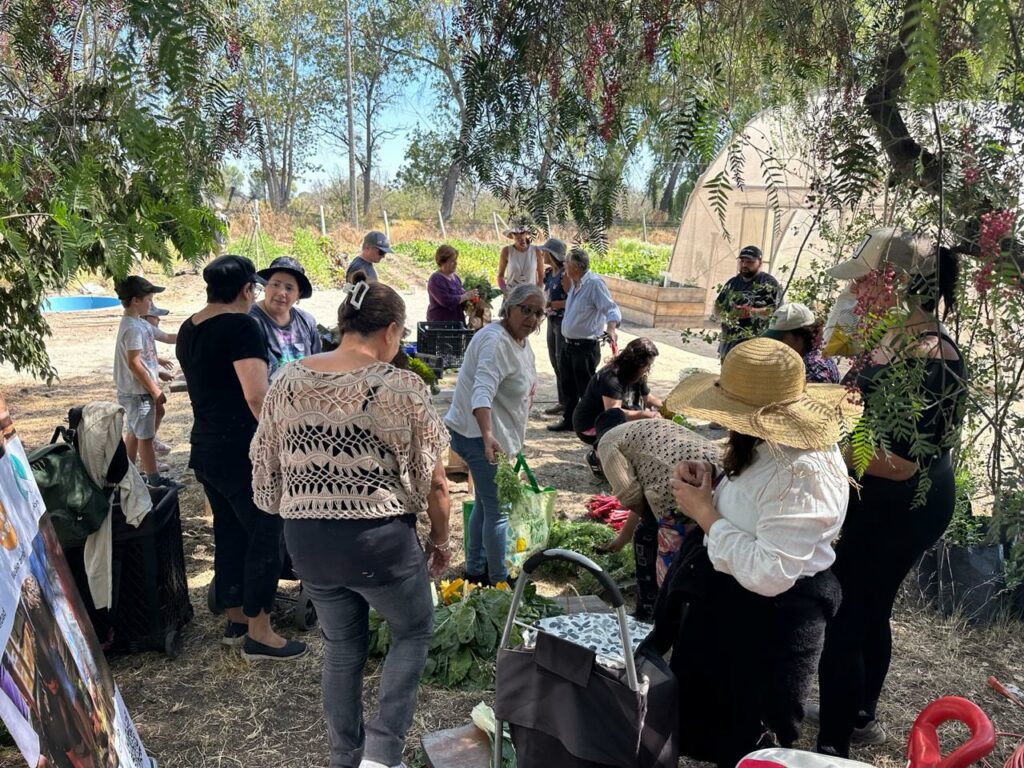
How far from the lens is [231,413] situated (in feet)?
12.0

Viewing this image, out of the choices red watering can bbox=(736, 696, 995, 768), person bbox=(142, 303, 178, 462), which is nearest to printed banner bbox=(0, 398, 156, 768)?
red watering can bbox=(736, 696, 995, 768)

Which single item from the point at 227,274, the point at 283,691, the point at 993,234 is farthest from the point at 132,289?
the point at 993,234

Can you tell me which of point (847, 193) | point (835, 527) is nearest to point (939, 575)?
point (835, 527)

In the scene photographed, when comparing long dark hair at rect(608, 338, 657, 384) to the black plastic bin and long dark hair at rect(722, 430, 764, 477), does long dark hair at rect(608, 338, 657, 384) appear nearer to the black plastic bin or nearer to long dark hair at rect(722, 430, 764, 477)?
long dark hair at rect(722, 430, 764, 477)

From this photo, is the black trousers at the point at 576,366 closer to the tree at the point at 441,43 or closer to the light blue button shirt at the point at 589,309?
the light blue button shirt at the point at 589,309

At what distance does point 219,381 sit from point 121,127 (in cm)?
196

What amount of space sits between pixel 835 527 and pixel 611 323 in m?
5.53

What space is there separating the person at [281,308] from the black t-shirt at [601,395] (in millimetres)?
1943

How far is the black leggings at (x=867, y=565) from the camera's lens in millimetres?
2818

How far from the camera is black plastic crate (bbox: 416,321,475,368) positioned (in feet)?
28.3

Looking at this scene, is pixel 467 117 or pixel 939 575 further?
pixel 939 575

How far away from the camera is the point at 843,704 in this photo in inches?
116

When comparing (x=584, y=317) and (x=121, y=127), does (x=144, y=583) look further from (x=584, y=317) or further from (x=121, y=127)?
(x=584, y=317)

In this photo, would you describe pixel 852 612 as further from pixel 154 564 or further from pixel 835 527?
pixel 154 564
